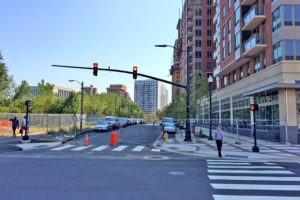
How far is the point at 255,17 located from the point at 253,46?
3045mm

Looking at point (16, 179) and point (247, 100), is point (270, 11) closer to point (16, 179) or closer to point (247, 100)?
point (247, 100)

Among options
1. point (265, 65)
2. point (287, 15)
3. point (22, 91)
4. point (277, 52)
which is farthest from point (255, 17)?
point (22, 91)

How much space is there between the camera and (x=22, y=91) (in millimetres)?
47469

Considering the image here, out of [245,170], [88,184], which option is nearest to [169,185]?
[88,184]

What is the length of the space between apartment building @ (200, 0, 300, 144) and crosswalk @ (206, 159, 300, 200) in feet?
39.4

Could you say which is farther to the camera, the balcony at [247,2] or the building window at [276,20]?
the balcony at [247,2]

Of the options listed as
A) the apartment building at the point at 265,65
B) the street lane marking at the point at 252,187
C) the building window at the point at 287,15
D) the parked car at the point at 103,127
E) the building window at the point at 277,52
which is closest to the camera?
the street lane marking at the point at 252,187

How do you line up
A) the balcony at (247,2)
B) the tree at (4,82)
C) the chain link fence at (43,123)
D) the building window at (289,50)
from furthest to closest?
the tree at (4,82) < the balcony at (247,2) < the chain link fence at (43,123) < the building window at (289,50)

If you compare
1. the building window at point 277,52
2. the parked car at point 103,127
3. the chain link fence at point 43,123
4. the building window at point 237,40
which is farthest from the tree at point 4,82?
the building window at point 277,52

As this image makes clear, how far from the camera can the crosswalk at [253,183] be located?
5.93 metres

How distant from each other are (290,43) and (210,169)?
54.9ft

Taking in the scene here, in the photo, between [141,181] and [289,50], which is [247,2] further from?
[141,181]

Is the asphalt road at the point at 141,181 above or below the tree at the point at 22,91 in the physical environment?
below

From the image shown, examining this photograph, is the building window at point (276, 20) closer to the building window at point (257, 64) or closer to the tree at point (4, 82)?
the building window at point (257, 64)
